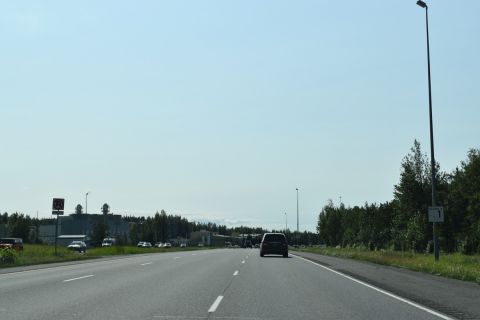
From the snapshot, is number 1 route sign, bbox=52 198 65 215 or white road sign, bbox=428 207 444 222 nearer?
white road sign, bbox=428 207 444 222

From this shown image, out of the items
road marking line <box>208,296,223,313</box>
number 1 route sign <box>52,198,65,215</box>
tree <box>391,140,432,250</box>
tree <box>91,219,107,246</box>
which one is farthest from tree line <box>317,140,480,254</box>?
tree <box>91,219,107,246</box>

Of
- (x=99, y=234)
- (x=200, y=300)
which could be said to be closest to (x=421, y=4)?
(x=200, y=300)

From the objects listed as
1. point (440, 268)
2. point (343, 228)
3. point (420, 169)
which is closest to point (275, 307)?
point (440, 268)

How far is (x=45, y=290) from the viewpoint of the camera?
15.4 m

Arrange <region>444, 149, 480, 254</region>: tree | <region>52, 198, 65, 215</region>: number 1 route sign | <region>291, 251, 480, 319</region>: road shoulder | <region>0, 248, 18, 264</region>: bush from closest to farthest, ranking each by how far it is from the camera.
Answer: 1. <region>291, 251, 480, 319</region>: road shoulder
2. <region>0, 248, 18, 264</region>: bush
3. <region>52, 198, 65, 215</region>: number 1 route sign
4. <region>444, 149, 480, 254</region>: tree

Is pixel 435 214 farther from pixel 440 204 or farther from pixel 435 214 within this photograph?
pixel 440 204

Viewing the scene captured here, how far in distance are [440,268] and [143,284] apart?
510 inches

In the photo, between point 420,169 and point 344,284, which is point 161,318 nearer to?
point 344,284

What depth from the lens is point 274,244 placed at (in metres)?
42.9

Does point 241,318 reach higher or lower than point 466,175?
lower

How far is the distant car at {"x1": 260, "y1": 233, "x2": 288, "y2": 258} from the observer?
4275cm

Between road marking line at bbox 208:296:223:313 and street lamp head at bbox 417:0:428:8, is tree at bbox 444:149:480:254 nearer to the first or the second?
street lamp head at bbox 417:0:428:8

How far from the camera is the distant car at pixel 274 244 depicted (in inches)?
1683

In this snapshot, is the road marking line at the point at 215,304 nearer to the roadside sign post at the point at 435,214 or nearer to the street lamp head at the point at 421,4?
the roadside sign post at the point at 435,214
